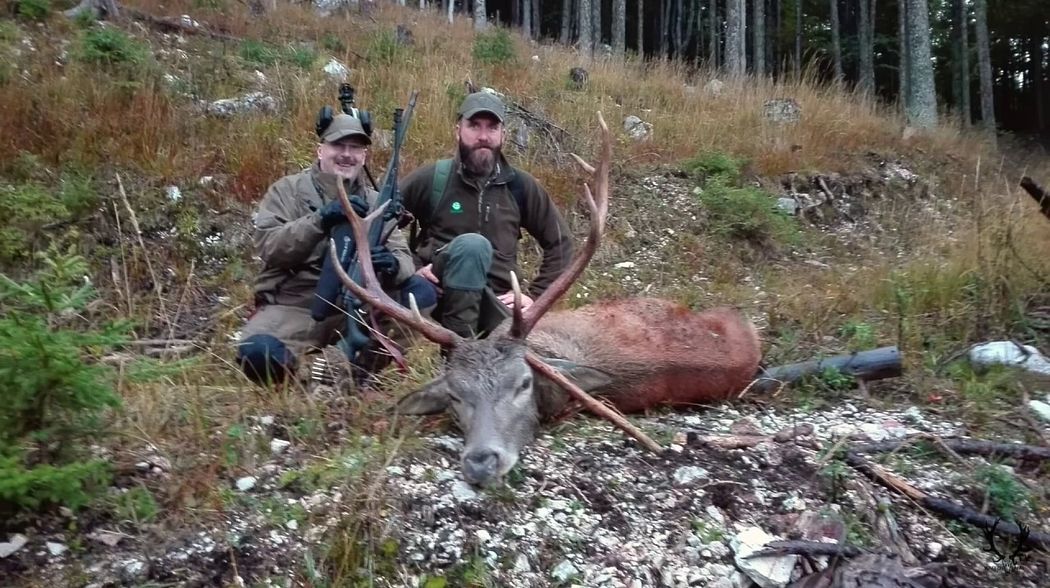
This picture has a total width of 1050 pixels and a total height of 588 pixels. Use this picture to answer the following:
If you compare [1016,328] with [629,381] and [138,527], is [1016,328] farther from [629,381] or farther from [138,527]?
[138,527]

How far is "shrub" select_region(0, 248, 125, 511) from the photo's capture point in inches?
103

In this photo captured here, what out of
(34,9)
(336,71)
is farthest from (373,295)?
(34,9)

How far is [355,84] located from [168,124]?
235cm

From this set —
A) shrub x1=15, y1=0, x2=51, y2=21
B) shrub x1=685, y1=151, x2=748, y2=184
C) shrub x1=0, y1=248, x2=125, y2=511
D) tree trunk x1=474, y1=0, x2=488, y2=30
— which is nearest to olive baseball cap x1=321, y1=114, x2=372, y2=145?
shrub x1=0, y1=248, x2=125, y2=511

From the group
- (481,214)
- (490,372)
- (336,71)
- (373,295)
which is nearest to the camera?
(490,372)

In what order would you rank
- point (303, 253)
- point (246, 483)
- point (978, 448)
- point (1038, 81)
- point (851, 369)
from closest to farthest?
point (246, 483) < point (978, 448) < point (851, 369) < point (303, 253) < point (1038, 81)

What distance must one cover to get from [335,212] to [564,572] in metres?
2.48

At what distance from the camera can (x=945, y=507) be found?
3.14m

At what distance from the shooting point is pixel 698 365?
414cm

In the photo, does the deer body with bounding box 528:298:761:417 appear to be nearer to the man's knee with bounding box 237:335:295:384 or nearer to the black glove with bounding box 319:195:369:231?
the black glove with bounding box 319:195:369:231

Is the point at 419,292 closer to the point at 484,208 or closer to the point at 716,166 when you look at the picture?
the point at 484,208

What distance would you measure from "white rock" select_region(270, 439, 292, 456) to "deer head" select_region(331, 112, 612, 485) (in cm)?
55

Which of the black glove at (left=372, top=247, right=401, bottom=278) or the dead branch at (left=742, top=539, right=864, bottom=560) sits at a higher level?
the black glove at (left=372, top=247, right=401, bottom=278)

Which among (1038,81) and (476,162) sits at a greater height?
(1038,81)
